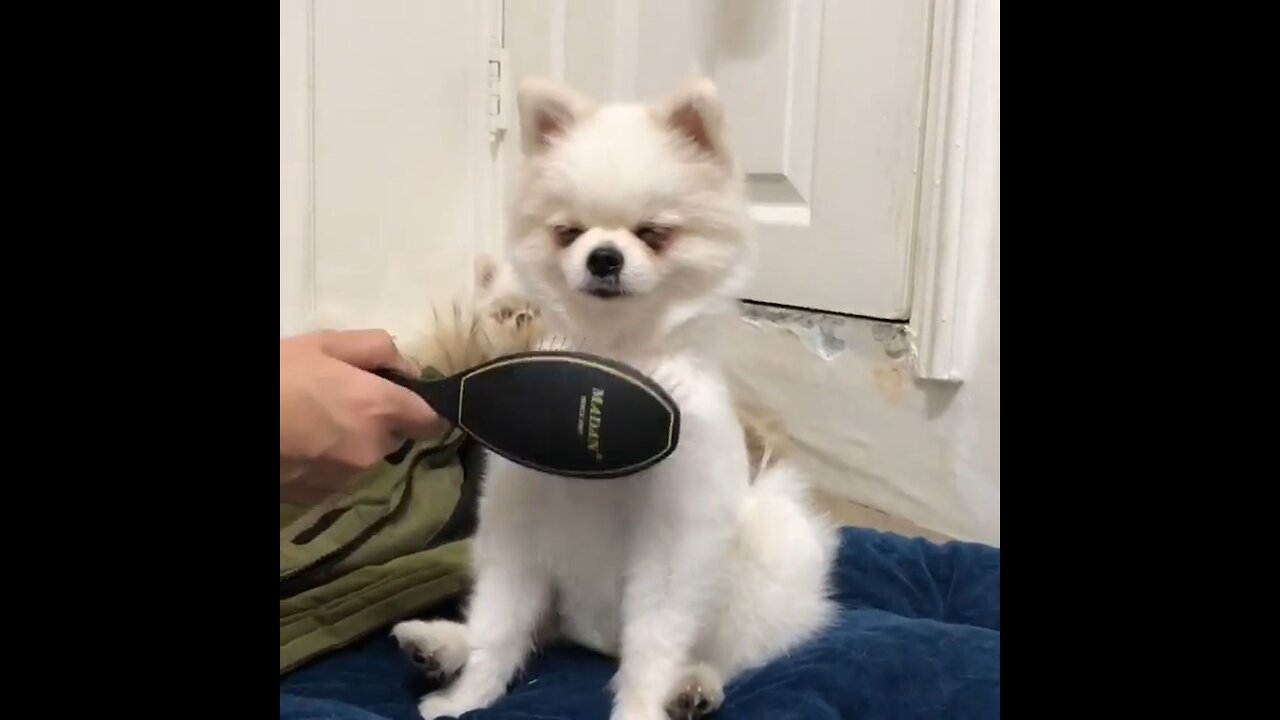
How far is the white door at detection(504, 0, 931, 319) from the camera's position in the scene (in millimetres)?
1698

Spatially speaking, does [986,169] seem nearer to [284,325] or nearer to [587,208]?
[587,208]

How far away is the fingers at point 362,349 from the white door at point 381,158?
0.83m

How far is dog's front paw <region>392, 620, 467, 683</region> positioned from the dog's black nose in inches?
18.7

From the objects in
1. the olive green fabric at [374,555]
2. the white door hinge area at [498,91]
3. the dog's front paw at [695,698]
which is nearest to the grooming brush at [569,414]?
the dog's front paw at [695,698]

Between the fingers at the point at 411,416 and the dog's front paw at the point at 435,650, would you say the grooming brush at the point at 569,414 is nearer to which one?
the fingers at the point at 411,416

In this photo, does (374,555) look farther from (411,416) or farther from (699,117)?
(699,117)

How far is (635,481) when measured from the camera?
43.8 inches

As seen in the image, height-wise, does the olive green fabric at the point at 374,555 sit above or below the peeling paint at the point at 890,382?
below

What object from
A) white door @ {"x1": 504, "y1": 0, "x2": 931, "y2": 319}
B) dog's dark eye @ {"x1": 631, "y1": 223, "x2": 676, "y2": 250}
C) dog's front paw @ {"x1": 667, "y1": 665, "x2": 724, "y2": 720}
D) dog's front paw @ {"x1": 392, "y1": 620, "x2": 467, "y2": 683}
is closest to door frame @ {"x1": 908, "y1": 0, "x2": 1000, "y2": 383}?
white door @ {"x1": 504, "y1": 0, "x2": 931, "y2": 319}

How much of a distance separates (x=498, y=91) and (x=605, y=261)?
1.22 m

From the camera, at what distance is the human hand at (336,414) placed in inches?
34.0

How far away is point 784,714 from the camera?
1.10m
